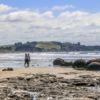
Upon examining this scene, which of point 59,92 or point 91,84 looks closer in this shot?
point 59,92

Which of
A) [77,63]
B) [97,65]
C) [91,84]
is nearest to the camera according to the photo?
[91,84]

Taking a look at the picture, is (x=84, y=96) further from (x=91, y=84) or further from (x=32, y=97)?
(x=91, y=84)

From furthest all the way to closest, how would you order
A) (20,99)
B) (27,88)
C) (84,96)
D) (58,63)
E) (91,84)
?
(58,63)
(91,84)
(27,88)
(84,96)
(20,99)

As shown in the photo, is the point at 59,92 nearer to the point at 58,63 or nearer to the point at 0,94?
the point at 0,94

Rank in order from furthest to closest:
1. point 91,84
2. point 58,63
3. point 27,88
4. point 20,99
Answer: point 58,63 → point 91,84 → point 27,88 → point 20,99

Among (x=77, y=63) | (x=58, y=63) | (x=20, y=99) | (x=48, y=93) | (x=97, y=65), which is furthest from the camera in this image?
(x=58, y=63)

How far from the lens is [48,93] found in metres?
A: 12.2

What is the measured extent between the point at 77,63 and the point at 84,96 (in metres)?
24.1

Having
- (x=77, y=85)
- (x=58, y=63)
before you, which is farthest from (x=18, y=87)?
(x=58, y=63)

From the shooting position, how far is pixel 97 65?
2972 cm

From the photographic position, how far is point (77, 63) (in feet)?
116

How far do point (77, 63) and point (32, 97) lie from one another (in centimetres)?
2469

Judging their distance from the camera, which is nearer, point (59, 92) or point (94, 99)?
point (94, 99)

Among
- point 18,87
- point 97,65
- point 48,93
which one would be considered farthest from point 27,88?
point 97,65
